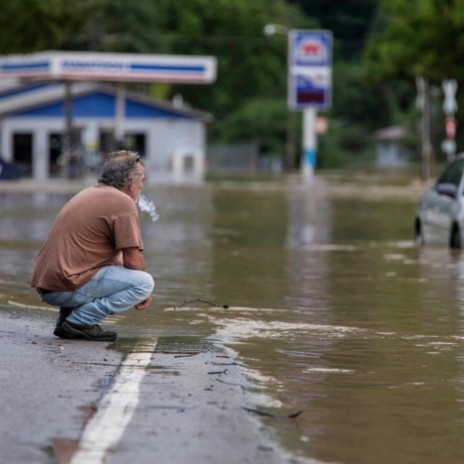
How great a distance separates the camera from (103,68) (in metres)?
71.1

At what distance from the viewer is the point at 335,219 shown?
109ft

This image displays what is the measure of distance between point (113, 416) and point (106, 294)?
306 cm

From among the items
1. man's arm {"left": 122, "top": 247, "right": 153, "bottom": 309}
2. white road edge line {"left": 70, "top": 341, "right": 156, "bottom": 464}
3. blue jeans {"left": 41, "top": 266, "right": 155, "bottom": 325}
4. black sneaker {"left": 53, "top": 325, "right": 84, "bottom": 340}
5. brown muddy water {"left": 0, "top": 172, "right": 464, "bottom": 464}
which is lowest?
brown muddy water {"left": 0, "top": 172, "right": 464, "bottom": 464}

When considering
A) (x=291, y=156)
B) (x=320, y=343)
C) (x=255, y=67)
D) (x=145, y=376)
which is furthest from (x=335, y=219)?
(x=255, y=67)

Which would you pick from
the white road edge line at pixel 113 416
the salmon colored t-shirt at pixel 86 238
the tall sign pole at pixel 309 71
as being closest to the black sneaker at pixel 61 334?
the salmon colored t-shirt at pixel 86 238

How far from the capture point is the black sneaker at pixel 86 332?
11.4 meters

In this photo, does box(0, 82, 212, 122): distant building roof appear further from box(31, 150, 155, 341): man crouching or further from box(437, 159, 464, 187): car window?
box(31, 150, 155, 341): man crouching

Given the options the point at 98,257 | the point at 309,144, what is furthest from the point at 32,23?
the point at 98,257

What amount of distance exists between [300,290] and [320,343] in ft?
15.6

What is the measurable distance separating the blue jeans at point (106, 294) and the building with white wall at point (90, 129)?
184 ft

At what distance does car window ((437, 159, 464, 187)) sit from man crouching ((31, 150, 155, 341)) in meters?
11.9

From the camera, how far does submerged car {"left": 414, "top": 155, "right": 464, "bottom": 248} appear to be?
2231cm

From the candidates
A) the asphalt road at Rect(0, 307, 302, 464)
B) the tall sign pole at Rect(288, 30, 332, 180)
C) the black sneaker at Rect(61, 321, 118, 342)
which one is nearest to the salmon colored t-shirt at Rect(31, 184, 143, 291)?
the black sneaker at Rect(61, 321, 118, 342)

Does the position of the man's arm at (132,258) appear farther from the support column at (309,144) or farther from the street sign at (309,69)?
the support column at (309,144)
